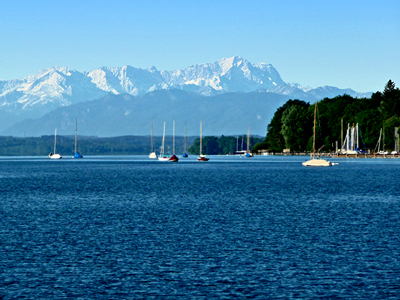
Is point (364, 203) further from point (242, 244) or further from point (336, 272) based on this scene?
point (336, 272)

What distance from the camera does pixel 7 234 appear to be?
→ 44875mm

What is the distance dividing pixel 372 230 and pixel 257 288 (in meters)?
20.6

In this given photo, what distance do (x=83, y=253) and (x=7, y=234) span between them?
10500 mm

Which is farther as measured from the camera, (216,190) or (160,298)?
(216,190)

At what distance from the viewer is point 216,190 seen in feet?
305

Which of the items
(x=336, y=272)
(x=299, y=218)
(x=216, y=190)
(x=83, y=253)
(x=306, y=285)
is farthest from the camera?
(x=216, y=190)

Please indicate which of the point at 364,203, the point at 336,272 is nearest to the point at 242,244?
the point at 336,272

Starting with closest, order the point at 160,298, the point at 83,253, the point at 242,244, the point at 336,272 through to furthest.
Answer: the point at 160,298 → the point at 336,272 → the point at 83,253 → the point at 242,244

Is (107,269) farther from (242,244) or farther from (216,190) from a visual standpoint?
(216,190)

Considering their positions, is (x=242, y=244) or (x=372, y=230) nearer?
(x=242, y=244)

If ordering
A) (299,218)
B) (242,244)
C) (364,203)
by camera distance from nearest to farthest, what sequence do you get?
(242,244) < (299,218) < (364,203)

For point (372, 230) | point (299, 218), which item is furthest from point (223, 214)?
point (372, 230)

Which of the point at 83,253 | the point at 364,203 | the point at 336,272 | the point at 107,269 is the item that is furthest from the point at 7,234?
the point at 364,203

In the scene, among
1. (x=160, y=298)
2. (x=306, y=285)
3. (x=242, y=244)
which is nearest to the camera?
(x=160, y=298)
